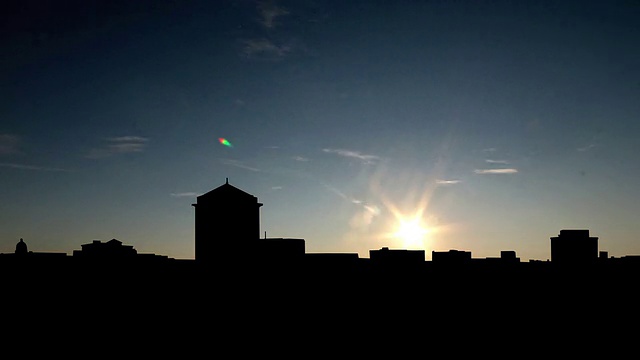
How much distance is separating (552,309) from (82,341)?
27.5 metres

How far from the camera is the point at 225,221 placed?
3784 centimetres

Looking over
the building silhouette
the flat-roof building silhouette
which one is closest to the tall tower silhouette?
the building silhouette

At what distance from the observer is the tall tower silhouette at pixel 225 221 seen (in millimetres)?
37344

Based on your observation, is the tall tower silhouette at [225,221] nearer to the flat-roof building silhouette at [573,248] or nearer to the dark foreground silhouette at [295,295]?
the dark foreground silhouette at [295,295]

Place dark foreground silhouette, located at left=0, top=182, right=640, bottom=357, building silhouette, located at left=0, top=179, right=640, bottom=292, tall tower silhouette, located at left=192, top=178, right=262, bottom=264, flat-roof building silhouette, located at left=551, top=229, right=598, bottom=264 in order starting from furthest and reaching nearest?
tall tower silhouette, located at left=192, top=178, right=262, bottom=264 < flat-roof building silhouette, located at left=551, top=229, right=598, bottom=264 < building silhouette, located at left=0, top=179, right=640, bottom=292 < dark foreground silhouette, located at left=0, top=182, right=640, bottom=357

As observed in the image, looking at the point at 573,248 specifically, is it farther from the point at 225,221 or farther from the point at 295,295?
the point at 225,221

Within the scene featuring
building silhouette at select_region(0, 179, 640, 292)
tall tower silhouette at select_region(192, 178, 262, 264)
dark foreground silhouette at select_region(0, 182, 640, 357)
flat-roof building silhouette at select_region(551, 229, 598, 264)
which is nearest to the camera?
dark foreground silhouette at select_region(0, 182, 640, 357)

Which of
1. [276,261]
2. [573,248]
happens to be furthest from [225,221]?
[573,248]

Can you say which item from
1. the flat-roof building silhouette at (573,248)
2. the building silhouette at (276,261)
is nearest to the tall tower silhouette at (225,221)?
the building silhouette at (276,261)

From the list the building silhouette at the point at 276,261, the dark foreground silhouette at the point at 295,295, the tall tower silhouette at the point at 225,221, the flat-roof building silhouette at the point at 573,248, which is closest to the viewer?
the dark foreground silhouette at the point at 295,295

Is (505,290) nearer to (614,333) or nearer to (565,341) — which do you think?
(565,341)

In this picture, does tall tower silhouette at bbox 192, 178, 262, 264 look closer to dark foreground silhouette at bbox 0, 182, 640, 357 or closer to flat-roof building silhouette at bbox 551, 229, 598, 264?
dark foreground silhouette at bbox 0, 182, 640, 357

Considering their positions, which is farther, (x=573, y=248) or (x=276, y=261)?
(x=573, y=248)

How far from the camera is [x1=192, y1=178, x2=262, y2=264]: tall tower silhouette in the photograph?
3734cm
